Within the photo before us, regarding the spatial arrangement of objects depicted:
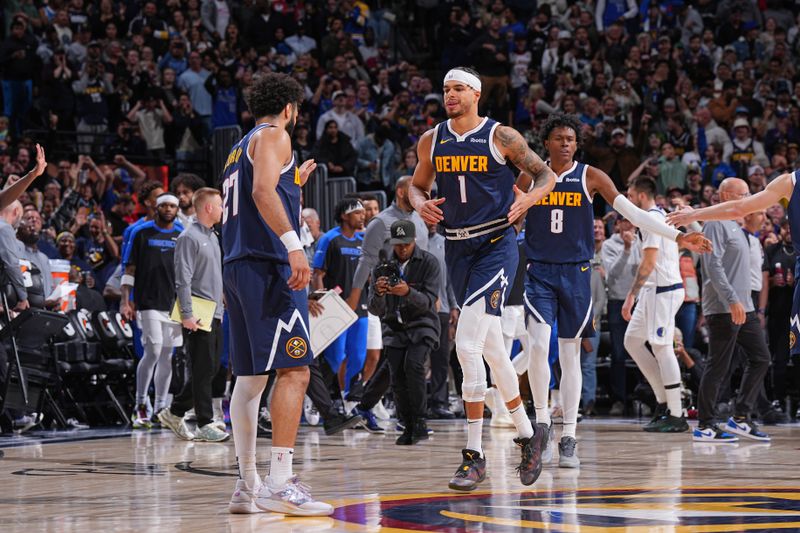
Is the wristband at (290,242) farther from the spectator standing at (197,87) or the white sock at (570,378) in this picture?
the spectator standing at (197,87)

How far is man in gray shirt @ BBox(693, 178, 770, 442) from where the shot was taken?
9.36 meters

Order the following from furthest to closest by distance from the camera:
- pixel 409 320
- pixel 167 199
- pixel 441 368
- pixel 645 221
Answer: pixel 441 368, pixel 167 199, pixel 409 320, pixel 645 221

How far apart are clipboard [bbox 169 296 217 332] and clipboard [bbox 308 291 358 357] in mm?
871

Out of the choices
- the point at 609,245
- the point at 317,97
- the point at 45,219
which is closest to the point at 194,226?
the point at 45,219

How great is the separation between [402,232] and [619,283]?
14.0 feet

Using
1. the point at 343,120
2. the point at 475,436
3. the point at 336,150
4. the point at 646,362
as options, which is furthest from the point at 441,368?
the point at 343,120

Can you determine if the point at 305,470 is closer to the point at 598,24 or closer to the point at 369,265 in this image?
the point at 369,265

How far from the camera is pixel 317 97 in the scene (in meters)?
17.3

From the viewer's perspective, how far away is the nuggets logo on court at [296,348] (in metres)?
5.31

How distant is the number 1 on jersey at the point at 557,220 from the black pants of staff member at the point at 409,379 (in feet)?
6.70

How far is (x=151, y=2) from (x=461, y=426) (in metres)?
9.63

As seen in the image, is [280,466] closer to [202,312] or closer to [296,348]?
[296,348]

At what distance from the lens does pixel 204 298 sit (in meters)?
9.38

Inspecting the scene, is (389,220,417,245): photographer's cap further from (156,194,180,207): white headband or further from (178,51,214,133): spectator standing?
(178,51,214,133): spectator standing
